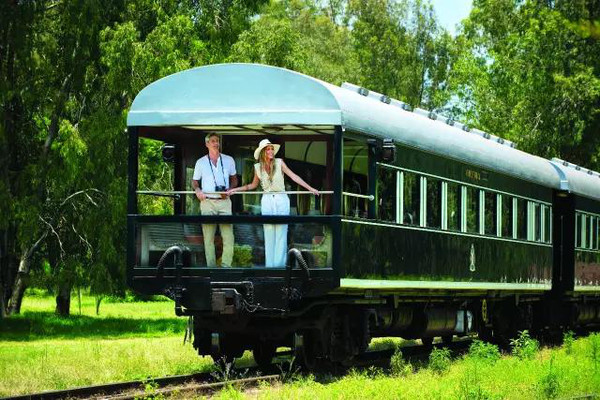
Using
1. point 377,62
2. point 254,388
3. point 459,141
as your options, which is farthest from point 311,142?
point 377,62

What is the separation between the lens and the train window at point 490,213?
21219mm

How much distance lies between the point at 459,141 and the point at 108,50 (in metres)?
11.7

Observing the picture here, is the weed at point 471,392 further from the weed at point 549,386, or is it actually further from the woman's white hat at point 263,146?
the woman's white hat at point 263,146

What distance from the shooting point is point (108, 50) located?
29.5 metres

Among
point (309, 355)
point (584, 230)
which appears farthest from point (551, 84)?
point (309, 355)

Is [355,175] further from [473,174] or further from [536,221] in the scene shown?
[536,221]

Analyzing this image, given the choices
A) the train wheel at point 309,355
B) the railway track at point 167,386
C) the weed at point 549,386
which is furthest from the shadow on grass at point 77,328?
the weed at point 549,386

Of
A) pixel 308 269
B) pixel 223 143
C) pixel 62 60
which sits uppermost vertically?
pixel 62 60

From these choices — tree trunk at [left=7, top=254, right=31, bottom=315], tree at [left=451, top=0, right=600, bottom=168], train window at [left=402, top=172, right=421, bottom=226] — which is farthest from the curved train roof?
tree at [left=451, top=0, right=600, bottom=168]

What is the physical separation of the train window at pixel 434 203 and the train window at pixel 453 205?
0.37 m

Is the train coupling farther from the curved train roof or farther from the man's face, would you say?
the curved train roof

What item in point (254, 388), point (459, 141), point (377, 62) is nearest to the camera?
point (254, 388)

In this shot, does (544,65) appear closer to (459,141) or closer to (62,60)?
(62,60)

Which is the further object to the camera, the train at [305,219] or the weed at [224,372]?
the weed at [224,372]
